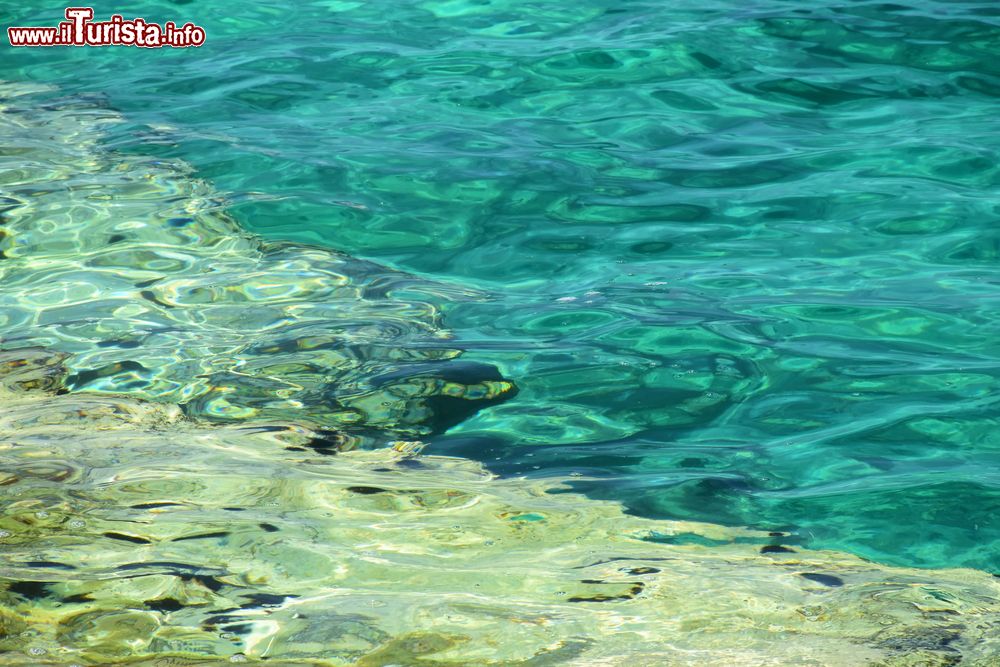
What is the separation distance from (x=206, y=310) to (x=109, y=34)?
4537 millimetres

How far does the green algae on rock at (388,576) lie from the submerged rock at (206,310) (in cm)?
35

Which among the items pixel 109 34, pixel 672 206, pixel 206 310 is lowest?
pixel 206 310

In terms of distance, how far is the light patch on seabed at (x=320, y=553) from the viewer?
6.73ft

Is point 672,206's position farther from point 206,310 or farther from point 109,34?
point 109,34

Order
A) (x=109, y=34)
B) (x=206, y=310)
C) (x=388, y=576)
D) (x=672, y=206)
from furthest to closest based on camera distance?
(x=109, y=34) → (x=672, y=206) → (x=206, y=310) → (x=388, y=576)

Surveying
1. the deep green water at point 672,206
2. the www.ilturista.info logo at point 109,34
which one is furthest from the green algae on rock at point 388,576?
the www.ilturista.info logo at point 109,34

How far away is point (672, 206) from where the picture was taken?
497 cm

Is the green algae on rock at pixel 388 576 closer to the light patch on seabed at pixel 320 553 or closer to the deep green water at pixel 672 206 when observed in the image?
the light patch on seabed at pixel 320 553

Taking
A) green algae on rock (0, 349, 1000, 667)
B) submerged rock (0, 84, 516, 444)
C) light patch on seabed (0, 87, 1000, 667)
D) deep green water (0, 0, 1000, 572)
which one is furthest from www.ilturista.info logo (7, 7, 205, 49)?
green algae on rock (0, 349, 1000, 667)

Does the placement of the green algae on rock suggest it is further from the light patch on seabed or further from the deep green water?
the deep green water

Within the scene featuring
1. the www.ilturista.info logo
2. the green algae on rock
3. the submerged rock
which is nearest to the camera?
the green algae on rock

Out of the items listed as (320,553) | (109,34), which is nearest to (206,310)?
(320,553)

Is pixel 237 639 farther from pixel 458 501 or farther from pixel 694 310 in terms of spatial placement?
pixel 694 310

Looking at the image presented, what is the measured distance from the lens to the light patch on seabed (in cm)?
205
